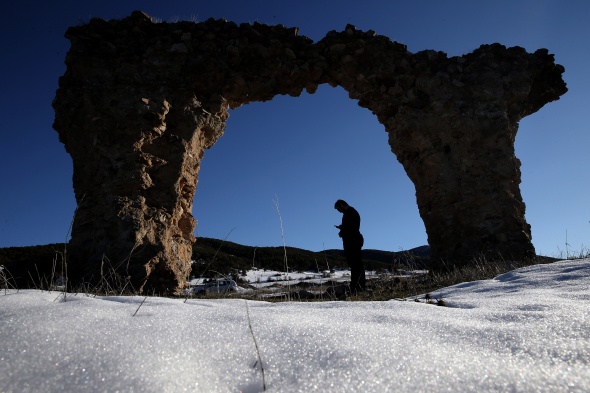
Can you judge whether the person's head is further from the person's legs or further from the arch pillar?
the arch pillar

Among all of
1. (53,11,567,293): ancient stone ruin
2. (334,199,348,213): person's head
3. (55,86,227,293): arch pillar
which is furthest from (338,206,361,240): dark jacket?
(55,86,227,293): arch pillar

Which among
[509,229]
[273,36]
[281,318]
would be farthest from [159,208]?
[509,229]

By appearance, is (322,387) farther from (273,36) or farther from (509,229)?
(273,36)

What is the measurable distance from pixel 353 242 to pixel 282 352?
475 centimetres

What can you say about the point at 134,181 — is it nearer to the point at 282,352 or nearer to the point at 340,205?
the point at 340,205

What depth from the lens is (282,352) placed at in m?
0.69

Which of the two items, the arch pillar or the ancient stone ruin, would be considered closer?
the arch pillar

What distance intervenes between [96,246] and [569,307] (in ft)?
17.7

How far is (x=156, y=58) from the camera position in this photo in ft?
20.9

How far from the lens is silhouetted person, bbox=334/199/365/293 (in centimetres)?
511

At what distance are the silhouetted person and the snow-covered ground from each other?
418 centimetres

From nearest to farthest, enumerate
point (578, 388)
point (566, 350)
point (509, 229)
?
point (578, 388)
point (566, 350)
point (509, 229)

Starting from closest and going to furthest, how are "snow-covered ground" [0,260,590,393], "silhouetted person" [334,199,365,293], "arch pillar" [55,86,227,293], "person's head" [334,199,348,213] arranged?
"snow-covered ground" [0,260,590,393] < "arch pillar" [55,86,227,293] < "silhouetted person" [334,199,365,293] < "person's head" [334,199,348,213]

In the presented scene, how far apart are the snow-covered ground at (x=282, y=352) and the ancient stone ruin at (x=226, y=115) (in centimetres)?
443
